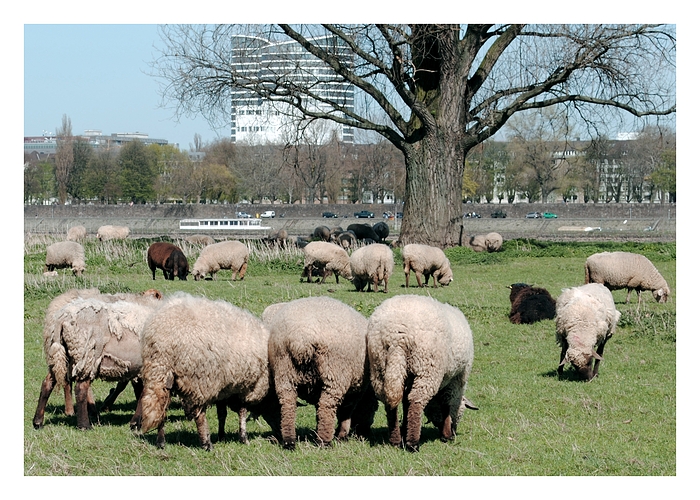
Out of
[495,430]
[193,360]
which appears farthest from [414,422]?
[193,360]

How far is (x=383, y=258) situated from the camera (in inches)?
803

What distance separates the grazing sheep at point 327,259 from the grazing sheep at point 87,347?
46.3 ft

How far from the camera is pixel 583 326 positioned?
10828 mm

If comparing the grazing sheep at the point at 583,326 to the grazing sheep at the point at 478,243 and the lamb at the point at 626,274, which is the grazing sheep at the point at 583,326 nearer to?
the lamb at the point at 626,274

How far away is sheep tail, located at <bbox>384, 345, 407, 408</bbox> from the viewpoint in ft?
23.6

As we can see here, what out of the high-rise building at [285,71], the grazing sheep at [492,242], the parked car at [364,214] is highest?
the high-rise building at [285,71]

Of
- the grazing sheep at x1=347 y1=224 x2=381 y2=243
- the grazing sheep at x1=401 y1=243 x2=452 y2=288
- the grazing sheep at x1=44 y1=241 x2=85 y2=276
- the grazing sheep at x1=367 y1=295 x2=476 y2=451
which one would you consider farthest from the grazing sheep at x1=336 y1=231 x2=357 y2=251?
the grazing sheep at x1=367 y1=295 x2=476 y2=451

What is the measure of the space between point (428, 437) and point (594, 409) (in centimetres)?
230

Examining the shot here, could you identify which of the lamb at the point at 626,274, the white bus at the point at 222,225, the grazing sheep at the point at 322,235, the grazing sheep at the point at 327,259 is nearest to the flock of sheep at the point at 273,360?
the lamb at the point at 626,274

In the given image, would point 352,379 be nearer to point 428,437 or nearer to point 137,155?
point 428,437

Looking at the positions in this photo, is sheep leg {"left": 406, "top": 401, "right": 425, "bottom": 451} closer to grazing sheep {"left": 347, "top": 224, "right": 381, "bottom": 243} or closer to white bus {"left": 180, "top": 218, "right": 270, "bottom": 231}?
grazing sheep {"left": 347, "top": 224, "right": 381, "bottom": 243}

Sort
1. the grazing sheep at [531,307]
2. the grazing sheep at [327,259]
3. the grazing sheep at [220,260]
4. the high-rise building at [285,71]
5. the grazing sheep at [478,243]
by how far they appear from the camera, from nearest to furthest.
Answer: the grazing sheep at [531,307] → the grazing sheep at [327,259] → the grazing sheep at [220,260] → the high-rise building at [285,71] → the grazing sheep at [478,243]

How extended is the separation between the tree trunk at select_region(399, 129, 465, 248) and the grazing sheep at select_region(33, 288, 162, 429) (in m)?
20.1

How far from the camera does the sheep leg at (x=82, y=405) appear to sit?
26.3ft
